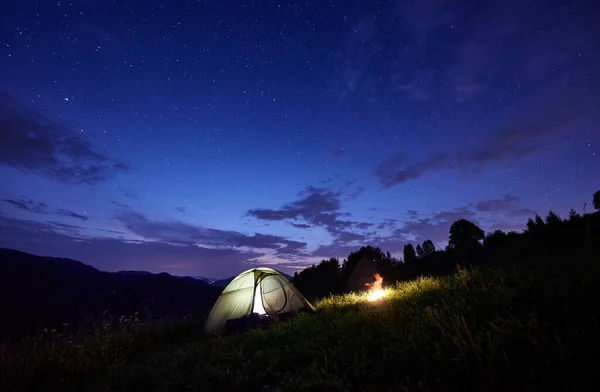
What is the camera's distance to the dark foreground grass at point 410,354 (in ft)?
8.61

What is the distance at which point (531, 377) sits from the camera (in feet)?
7.63

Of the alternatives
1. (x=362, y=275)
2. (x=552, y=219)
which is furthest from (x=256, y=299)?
(x=552, y=219)

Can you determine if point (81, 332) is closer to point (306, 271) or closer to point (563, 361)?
point (563, 361)

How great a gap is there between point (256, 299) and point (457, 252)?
114ft

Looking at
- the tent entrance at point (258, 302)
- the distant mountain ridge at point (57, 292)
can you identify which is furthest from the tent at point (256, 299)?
the distant mountain ridge at point (57, 292)

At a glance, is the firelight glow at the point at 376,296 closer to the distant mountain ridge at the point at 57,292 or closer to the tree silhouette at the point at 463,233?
the tree silhouette at the point at 463,233

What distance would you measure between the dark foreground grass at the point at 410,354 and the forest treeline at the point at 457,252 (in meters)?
15.7

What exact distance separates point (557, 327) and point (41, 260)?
653ft

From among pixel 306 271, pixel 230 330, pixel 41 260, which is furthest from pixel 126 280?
pixel 230 330

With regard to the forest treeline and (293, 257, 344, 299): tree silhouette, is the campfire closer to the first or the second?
the forest treeline

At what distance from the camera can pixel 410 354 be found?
3520 millimetres

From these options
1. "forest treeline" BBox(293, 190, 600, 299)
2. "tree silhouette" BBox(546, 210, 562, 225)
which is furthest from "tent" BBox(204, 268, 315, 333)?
"tree silhouette" BBox(546, 210, 562, 225)

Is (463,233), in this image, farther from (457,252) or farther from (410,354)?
(410,354)

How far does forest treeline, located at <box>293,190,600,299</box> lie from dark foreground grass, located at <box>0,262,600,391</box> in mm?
15660
